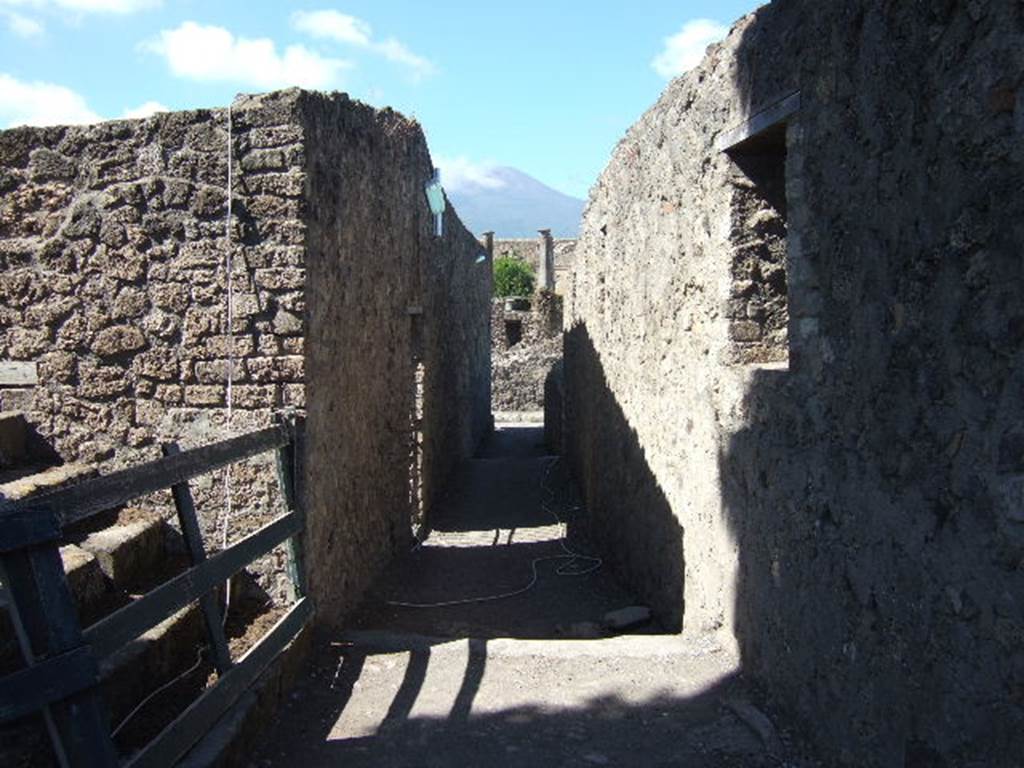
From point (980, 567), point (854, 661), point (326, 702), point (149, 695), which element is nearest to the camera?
point (980, 567)

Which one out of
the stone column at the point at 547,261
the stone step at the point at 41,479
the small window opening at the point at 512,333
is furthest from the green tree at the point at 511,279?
the stone step at the point at 41,479

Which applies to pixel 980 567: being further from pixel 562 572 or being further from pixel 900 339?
pixel 562 572

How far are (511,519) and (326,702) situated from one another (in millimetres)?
6110

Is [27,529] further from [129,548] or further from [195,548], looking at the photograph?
[129,548]

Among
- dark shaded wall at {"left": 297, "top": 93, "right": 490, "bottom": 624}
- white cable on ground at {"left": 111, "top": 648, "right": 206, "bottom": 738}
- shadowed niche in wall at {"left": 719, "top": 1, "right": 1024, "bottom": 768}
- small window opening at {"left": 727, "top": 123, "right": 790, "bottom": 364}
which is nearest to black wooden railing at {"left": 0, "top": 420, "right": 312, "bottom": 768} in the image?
white cable on ground at {"left": 111, "top": 648, "right": 206, "bottom": 738}

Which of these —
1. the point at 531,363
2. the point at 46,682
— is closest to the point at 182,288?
the point at 46,682

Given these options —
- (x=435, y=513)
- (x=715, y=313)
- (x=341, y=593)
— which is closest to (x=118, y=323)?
(x=341, y=593)

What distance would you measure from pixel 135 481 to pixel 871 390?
2.45 m

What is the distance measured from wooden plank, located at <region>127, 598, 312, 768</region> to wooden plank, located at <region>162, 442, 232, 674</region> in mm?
95

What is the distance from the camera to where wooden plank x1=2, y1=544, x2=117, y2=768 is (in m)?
2.19

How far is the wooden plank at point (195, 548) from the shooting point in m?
3.17

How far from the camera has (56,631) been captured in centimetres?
223

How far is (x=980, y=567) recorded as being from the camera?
2.25m

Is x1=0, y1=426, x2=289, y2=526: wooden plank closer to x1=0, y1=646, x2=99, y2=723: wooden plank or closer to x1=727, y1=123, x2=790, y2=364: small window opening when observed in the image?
x1=0, y1=646, x2=99, y2=723: wooden plank
